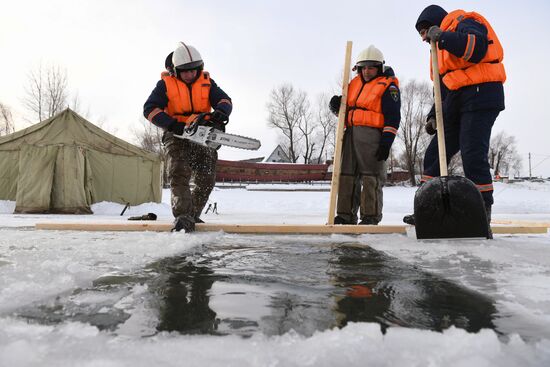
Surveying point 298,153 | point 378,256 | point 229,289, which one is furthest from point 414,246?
point 298,153

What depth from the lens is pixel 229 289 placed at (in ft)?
4.01

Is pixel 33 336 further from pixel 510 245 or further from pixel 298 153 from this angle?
pixel 298 153

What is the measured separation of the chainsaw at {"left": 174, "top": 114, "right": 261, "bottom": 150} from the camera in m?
3.18

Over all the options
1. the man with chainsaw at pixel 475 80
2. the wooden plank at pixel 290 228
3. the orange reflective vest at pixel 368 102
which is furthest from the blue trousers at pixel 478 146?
the orange reflective vest at pixel 368 102

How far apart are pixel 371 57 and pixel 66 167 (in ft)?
25.5

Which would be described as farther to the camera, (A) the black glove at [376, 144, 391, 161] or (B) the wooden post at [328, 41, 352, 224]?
(A) the black glove at [376, 144, 391, 161]

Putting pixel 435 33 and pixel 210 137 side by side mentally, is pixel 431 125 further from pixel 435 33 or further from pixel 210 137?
pixel 210 137

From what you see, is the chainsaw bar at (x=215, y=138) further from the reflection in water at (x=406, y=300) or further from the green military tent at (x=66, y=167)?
the green military tent at (x=66, y=167)

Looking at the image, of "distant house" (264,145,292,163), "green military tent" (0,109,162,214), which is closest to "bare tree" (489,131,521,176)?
"distant house" (264,145,292,163)

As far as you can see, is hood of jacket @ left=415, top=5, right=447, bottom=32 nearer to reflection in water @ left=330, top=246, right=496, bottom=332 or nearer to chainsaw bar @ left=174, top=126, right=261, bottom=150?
chainsaw bar @ left=174, top=126, right=261, bottom=150

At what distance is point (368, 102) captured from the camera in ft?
11.9

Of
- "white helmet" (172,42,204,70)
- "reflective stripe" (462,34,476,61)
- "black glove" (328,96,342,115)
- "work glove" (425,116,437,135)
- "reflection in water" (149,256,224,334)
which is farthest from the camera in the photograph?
"black glove" (328,96,342,115)

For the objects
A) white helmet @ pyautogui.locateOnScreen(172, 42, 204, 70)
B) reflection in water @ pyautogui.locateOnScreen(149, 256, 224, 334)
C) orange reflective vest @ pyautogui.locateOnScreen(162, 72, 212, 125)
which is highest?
white helmet @ pyautogui.locateOnScreen(172, 42, 204, 70)

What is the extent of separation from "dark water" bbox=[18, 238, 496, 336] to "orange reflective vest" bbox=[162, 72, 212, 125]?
2111 mm
